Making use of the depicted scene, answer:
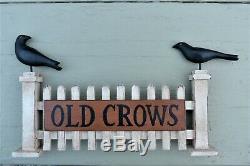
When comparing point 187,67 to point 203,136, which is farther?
point 187,67

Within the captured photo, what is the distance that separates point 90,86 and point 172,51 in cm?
41

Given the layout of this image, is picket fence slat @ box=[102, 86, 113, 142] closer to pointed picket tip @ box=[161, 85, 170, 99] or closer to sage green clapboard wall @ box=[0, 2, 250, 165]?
sage green clapboard wall @ box=[0, 2, 250, 165]

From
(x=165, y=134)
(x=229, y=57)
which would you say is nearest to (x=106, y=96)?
(x=165, y=134)

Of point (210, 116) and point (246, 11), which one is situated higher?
point (246, 11)

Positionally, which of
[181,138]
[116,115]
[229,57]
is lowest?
[181,138]

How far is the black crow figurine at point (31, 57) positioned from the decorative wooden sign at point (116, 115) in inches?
7.9

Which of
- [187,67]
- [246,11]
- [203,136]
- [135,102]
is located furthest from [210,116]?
[246,11]

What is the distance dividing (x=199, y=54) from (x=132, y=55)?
303 millimetres

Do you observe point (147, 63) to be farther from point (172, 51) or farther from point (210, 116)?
point (210, 116)

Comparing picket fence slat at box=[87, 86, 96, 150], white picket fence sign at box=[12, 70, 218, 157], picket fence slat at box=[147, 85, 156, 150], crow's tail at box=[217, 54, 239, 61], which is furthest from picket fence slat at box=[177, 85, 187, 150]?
picket fence slat at box=[87, 86, 96, 150]

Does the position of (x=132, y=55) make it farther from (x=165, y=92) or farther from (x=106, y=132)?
(x=106, y=132)

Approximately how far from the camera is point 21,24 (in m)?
1.71

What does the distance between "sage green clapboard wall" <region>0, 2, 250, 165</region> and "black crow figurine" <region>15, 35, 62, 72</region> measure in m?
0.05

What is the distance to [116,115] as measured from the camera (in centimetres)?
157
